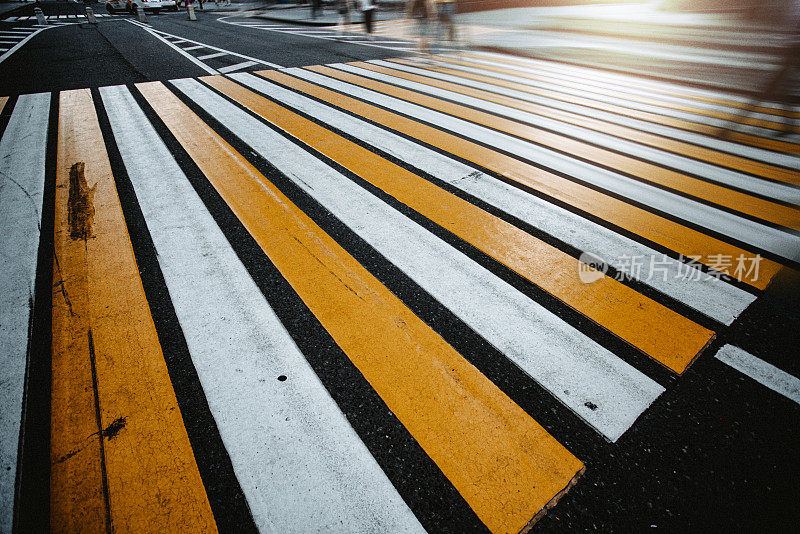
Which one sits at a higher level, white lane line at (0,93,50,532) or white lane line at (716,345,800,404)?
white lane line at (0,93,50,532)

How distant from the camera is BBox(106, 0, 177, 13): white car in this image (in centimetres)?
2264

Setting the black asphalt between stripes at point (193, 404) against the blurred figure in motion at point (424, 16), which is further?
the blurred figure in motion at point (424, 16)

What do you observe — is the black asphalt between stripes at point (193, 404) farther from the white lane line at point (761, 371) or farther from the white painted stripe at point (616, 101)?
the white painted stripe at point (616, 101)

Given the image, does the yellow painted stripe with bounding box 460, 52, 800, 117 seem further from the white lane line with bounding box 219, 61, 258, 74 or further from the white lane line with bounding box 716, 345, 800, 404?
the white lane line with bounding box 716, 345, 800, 404

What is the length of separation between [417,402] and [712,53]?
34.9ft

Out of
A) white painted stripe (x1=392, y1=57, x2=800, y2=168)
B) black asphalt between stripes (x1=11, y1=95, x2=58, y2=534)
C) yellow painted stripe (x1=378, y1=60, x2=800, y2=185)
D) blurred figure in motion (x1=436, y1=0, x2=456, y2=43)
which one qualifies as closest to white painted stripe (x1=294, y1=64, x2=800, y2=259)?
yellow painted stripe (x1=378, y1=60, x2=800, y2=185)

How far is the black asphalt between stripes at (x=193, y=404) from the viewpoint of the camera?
4.36 feet

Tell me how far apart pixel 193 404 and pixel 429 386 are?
43.0 inches

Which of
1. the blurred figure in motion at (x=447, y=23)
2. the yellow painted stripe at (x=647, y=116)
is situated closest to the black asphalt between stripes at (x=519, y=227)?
the yellow painted stripe at (x=647, y=116)

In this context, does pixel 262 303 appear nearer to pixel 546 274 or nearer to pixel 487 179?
pixel 546 274

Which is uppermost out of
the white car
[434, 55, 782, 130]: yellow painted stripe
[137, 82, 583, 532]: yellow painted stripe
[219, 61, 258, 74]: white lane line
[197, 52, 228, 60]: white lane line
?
the white car

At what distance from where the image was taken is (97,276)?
2336 mm

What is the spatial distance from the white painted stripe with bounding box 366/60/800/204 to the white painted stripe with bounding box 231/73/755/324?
1718mm

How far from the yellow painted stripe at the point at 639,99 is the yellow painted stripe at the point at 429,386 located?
5769mm
